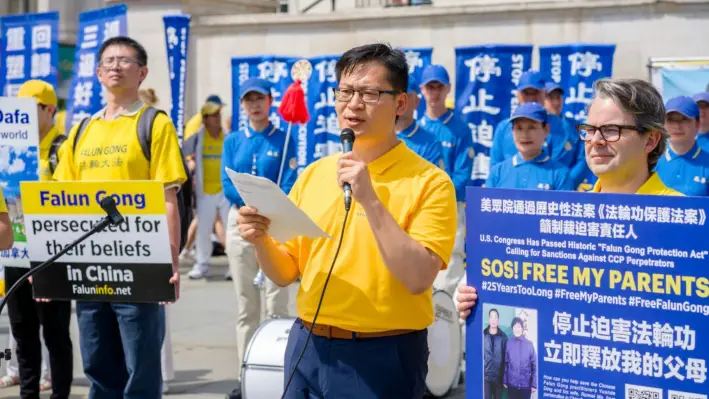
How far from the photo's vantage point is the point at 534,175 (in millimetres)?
6699

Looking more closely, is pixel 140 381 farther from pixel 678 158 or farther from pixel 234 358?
pixel 678 158

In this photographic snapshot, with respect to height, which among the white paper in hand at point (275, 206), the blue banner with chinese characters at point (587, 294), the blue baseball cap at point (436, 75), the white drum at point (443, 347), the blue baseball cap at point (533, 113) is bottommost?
the white drum at point (443, 347)

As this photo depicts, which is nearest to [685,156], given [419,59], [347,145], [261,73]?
[419,59]

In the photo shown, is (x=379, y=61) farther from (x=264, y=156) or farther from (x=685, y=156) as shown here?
(x=685, y=156)

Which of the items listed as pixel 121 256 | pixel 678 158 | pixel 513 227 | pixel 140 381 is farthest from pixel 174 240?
pixel 678 158

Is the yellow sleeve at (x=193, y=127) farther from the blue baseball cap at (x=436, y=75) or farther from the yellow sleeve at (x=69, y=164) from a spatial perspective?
the yellow sleeve at (x=69, y=164)

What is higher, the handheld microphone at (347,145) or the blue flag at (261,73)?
the blue flag at (261,73)

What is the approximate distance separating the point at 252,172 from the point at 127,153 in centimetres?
269

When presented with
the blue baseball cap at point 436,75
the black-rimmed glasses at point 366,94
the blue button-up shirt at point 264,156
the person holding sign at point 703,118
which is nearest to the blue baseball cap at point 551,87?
the blue baseball cap at point 436,75

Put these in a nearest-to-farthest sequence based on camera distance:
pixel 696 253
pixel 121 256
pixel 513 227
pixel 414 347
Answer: pixel 696 253
pixel 513 227
pixel 414 347
pixel 121 256

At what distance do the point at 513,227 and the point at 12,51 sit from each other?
10.6 m

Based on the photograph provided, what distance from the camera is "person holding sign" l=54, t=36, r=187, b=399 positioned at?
17.7ft

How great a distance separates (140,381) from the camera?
5398mm

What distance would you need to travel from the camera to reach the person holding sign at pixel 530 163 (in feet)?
22.0
